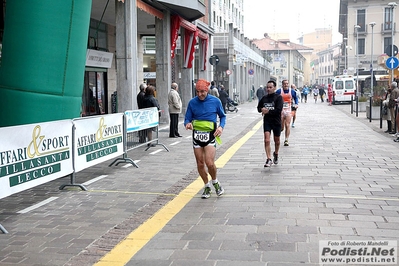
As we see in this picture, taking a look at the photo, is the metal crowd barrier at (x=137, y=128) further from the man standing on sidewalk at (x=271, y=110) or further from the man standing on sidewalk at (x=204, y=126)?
the man standing on sidewalk at (x=204, y=126)

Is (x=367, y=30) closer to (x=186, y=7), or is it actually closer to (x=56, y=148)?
(x=186, y=7)

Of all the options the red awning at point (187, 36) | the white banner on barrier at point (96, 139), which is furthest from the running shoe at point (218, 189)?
the red awning at point (187, 36)

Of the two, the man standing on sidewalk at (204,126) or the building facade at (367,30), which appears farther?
the building facade at (367,30)

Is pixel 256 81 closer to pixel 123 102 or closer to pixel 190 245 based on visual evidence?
pixel 123 102

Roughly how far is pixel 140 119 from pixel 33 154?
4995 mm

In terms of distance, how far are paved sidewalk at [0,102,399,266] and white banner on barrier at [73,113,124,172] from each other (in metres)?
0.43

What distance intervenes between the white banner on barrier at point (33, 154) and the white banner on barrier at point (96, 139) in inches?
12.4

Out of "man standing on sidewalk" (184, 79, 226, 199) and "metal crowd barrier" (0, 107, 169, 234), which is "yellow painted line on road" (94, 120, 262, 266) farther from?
"metal crowd barrier" (0, 107, 169, 234)

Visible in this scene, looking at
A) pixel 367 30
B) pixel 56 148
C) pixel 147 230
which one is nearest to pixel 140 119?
pixel 56 148

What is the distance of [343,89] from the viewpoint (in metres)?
44.2

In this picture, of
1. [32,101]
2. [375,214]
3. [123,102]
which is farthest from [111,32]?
[375,214]

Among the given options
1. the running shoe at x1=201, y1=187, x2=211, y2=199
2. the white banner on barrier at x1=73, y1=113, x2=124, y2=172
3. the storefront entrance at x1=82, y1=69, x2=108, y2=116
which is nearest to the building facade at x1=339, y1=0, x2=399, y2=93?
the storefront entrance at x1=82, y1=69, x2=108, y2=116

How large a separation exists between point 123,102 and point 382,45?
185ft

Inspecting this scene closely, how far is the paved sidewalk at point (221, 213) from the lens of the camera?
5.01 metres
